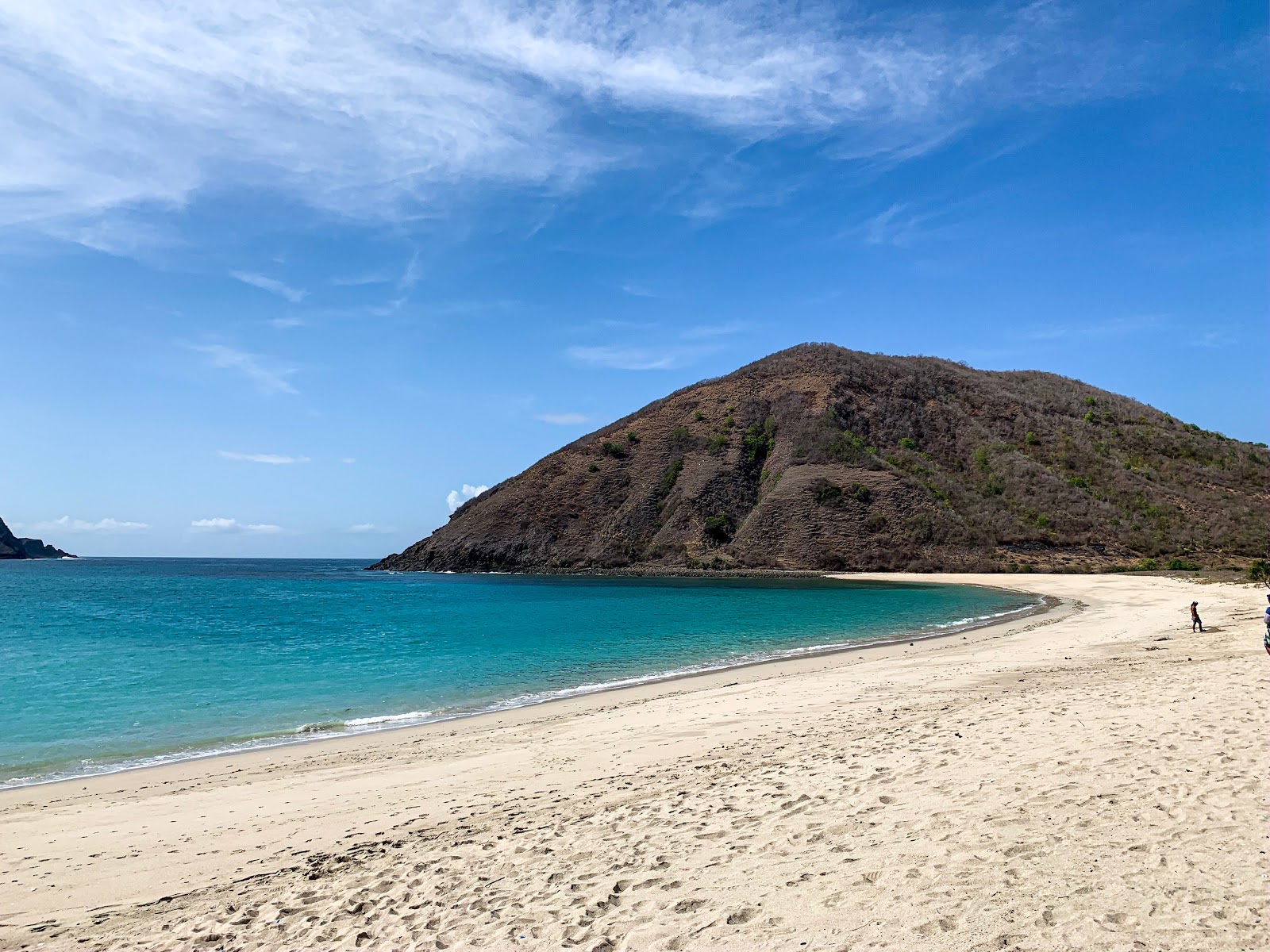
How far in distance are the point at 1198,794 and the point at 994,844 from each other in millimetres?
2441

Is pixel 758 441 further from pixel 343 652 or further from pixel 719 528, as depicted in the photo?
pixel 343 652

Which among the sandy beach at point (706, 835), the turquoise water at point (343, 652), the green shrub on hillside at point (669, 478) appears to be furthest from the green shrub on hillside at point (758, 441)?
the sandy beach at point (706, 835)

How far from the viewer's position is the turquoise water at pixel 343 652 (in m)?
15.0

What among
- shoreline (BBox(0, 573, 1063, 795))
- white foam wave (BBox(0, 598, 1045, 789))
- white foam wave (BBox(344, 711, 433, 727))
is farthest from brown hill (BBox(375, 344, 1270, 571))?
white foam wave (BBox(344, 711, 433, 727))

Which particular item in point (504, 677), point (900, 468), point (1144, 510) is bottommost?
point (504, 677)

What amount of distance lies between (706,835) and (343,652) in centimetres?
2201

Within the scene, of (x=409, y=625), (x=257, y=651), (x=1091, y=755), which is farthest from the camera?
(x=409, y=625)

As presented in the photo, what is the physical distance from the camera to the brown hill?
7806 centimetres

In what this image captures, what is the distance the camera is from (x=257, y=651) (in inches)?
1047

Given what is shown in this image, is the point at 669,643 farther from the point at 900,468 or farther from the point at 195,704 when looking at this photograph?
the point at 900,468

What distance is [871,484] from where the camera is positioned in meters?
87.2

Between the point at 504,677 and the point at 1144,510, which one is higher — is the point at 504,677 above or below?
below

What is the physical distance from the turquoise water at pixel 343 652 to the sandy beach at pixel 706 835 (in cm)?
302

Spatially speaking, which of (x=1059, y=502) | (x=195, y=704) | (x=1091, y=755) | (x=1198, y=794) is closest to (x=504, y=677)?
(x=195, y=704)
